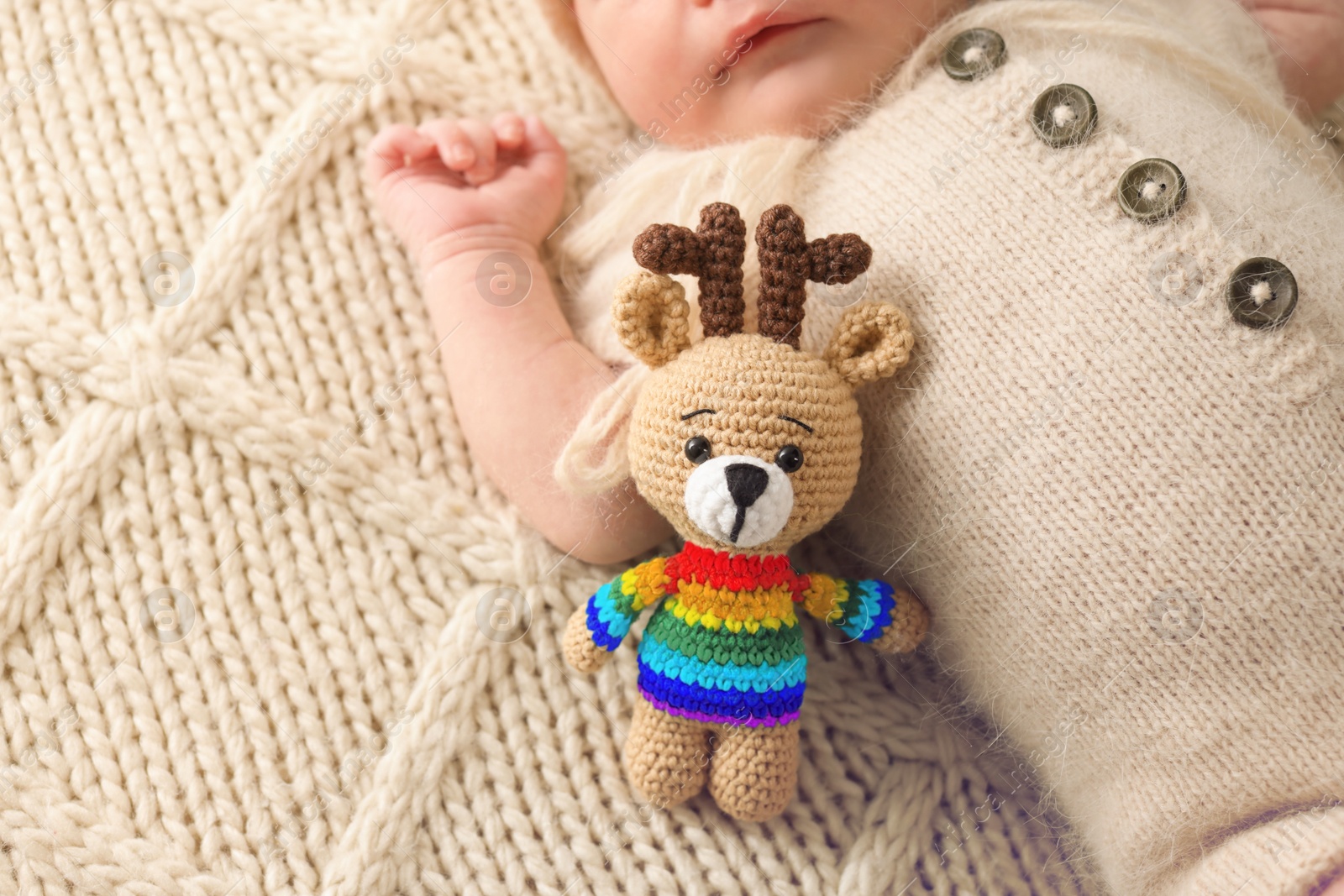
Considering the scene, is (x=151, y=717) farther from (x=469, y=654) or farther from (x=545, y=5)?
(x=545, y=5)

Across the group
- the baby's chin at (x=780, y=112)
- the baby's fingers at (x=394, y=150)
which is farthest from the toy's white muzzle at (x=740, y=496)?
the baby's fingers at (x=394, y=150)

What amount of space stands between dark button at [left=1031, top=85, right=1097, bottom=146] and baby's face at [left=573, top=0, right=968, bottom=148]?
0.17m

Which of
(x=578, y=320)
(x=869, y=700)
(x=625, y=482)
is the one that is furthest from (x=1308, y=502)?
(x=578, y=320)

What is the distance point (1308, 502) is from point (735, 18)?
575mm

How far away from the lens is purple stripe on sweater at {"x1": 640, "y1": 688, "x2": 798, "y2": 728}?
76 cm

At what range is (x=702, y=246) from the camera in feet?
2.32

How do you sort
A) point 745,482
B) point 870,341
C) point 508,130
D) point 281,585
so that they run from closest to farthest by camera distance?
point 745,482
point 870,341
point 281,585
point 508,130

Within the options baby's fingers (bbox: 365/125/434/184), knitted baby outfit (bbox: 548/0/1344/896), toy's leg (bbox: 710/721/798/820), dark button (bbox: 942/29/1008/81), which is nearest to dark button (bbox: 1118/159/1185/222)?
knitted baby outfit (bbox: 548/0/1344/896)

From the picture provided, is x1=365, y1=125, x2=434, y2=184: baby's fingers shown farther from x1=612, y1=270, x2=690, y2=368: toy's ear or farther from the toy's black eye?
the toy's black eye

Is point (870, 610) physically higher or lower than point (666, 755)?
higher

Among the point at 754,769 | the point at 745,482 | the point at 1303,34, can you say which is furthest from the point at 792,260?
the point at 1303,34

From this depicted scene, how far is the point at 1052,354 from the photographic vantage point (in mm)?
743

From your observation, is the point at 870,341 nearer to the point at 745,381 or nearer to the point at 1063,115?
the point at 745,381

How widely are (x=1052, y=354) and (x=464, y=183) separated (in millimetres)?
576
